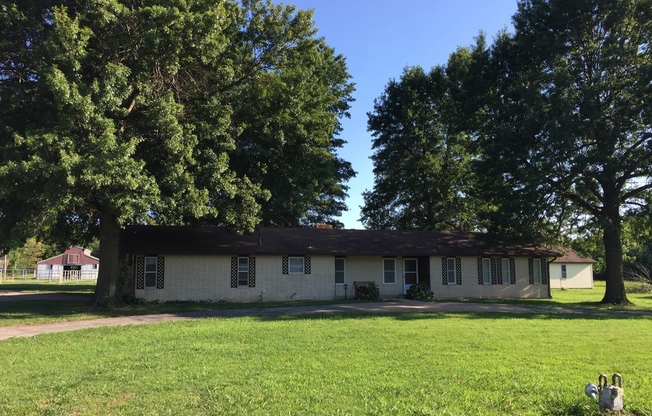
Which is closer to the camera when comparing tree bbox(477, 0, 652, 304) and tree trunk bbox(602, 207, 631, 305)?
tree bbox(477, 0, 652, 304)

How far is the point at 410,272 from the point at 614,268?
10.5 metres

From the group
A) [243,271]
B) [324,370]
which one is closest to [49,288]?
[243,271]

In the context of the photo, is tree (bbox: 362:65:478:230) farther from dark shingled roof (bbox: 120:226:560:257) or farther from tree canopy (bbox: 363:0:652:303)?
tree canopy (bbox: 363:0:652:303)

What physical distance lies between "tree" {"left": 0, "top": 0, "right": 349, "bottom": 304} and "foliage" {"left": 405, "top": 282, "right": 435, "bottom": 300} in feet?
32.8

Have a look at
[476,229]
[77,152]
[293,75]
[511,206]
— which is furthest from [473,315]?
[476,229]

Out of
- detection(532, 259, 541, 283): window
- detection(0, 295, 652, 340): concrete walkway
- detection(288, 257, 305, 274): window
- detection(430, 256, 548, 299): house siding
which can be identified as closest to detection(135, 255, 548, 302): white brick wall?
detection(430, 256, 548, 299): house siding

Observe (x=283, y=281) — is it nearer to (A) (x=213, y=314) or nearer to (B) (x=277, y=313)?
(B) (x=277, y=313)

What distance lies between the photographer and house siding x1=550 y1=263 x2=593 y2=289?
4462 centimetres

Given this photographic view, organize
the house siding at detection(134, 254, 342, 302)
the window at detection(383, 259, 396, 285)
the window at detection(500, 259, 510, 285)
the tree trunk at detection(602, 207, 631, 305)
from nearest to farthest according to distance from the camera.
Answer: the tree trunk at detection(602, 207, 631, 305) < the house siding at detection(134, 254, 342, 302) < the window at detection(383, 259, 396, 285) < the window at detection(500, 259, 510, 285)

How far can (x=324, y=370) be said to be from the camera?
7.85 meters

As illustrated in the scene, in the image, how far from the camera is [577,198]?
25.5m

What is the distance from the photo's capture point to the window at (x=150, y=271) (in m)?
24.8

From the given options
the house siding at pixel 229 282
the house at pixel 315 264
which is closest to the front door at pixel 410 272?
the house at pixel 315 264

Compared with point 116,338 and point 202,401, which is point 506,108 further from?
point 202,401
